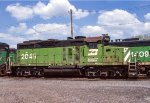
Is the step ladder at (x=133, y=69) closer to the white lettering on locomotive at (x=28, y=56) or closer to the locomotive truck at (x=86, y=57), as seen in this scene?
the locomotive truck at (x=86, y=57)

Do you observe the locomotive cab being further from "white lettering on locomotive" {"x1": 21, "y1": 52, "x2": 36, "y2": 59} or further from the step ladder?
the step ladder

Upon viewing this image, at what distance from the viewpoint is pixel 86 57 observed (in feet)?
84.8

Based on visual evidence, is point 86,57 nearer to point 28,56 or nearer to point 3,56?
point 28,56

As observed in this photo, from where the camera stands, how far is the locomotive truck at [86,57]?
2480cm

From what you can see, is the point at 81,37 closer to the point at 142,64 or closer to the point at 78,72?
the point at 78,72

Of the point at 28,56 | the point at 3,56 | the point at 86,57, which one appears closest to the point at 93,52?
the point at 86,57

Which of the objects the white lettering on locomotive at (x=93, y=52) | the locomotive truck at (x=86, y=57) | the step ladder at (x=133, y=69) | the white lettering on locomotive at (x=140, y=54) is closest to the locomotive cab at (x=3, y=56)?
the locomotive truck at (x=86, y=57)

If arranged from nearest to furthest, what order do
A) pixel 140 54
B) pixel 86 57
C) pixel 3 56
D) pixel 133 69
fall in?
pixel 133 69 → pixel 86 57 → pixel 140 54 → pixel 3 56

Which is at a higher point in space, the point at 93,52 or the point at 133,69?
A: the point at 93,52

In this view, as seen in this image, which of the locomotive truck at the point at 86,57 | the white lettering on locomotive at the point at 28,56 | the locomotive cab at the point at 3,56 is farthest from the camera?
the locomotive cab at the point at 3,56

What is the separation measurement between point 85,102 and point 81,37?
15.2 metres

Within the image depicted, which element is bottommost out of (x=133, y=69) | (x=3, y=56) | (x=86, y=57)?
(x=133, y=69)

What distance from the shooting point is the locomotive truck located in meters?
24.8

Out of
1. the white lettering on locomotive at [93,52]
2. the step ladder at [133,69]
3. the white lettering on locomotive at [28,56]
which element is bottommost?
the step ladder at [133,69]
